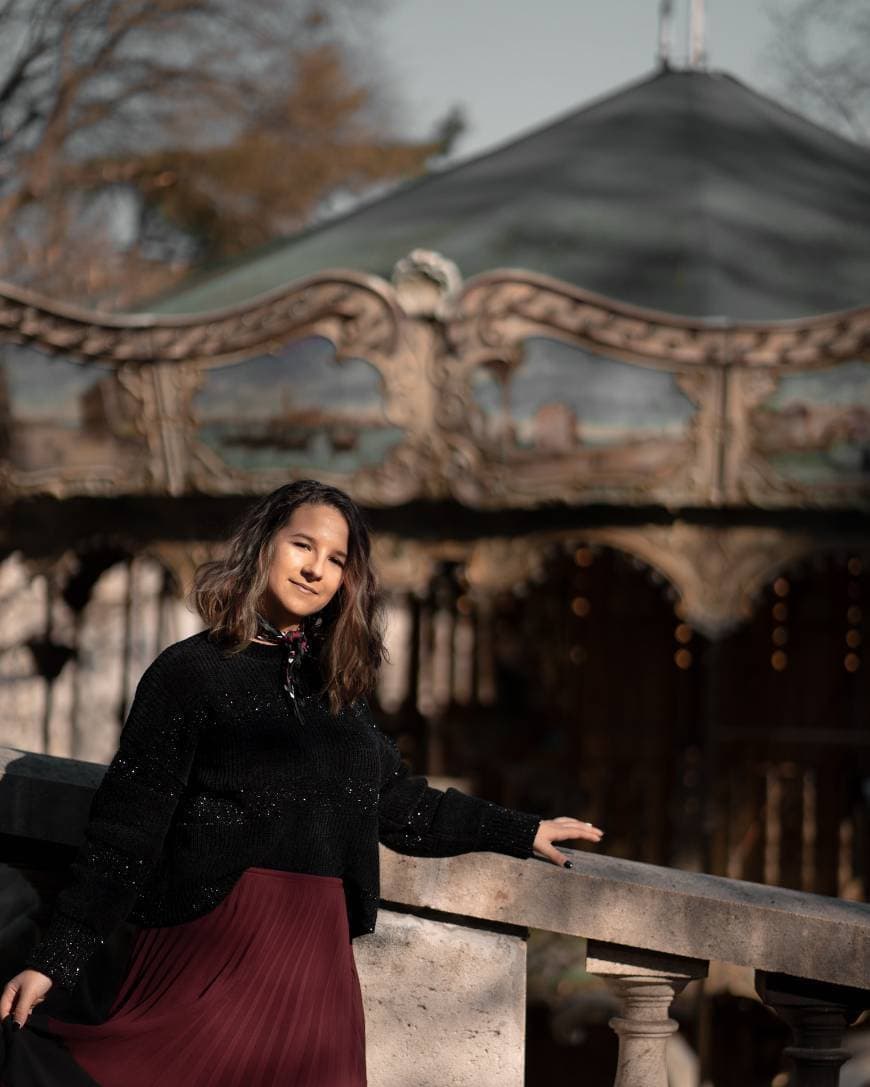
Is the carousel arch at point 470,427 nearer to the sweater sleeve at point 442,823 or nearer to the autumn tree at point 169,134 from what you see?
the sweater sleeve at point 442,823

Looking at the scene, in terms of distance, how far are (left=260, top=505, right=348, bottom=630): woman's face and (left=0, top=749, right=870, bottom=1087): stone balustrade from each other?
551 mm

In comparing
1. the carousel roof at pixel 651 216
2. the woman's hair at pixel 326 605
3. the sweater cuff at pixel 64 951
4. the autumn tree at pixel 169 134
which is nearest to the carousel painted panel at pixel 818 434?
the carousel roof at pixel 651 216

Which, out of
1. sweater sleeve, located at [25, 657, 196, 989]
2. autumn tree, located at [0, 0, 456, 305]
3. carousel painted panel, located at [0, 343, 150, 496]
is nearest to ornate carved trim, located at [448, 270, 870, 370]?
carousel painted panel, located at [0, 343, 150, 496]

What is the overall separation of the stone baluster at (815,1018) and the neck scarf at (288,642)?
1.08 meters

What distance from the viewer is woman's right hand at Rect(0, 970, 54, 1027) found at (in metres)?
2.57

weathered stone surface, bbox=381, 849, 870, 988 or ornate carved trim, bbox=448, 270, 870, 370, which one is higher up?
ornate carved trim, bbox=448, 270, 870, 370

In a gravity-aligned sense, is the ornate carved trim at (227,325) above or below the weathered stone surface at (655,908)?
above

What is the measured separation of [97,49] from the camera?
19.4 meters

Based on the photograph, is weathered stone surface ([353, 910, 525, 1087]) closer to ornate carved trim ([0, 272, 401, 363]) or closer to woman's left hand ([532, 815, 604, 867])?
woman's left hand ([532, 815, 604, 867])

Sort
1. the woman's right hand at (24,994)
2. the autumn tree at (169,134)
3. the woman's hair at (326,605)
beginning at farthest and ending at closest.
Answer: the autumn tree at (169,134), the woman's hair at (326,605), the woman's right hand at (24,994)

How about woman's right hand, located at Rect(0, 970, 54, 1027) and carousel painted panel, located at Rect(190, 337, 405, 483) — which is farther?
carousel painted panel, located at Rect(190, 337, 405, 483)

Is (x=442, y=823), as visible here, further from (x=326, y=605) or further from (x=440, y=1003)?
(x=326, y=605)

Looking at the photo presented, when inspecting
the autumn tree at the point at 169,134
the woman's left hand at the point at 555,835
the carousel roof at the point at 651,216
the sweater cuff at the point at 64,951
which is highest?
the autumn tree at the point at 169,134

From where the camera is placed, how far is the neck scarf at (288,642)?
284 cm
